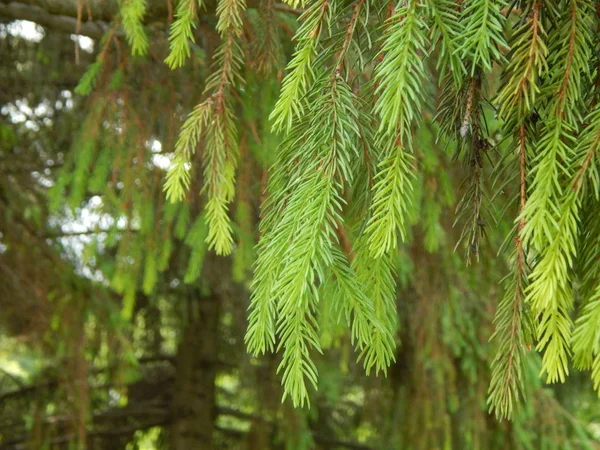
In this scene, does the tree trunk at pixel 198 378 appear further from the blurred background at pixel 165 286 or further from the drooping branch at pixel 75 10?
the drooping branch at pixel 75 10

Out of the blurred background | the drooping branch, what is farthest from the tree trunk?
the drooping branch

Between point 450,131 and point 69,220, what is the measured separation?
13.3 ft

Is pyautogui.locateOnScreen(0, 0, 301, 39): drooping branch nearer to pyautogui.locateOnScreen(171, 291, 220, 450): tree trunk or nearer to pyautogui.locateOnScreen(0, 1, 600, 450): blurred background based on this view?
pyautogui.locateOnScreen(0, 1, 600, 450): blurred background

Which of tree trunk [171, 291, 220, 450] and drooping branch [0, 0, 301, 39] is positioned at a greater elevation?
drooping branch [0, 0, 301, 39]

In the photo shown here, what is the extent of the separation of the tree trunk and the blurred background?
0.05 feet

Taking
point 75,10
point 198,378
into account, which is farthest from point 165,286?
point 75,10

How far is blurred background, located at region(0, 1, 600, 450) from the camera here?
8.70ft

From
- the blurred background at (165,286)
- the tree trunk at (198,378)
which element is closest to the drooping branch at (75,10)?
the blurred background at (165,286)

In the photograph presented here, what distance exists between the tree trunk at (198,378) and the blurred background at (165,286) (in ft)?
0.05

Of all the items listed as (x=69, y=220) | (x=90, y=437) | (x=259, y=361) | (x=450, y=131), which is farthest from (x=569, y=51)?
(x=90, y=437)

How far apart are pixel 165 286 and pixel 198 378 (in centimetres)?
97

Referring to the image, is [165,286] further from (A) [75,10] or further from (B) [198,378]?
(A) [75,10]

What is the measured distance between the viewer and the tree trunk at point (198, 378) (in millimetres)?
5852

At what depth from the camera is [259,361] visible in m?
5.75
